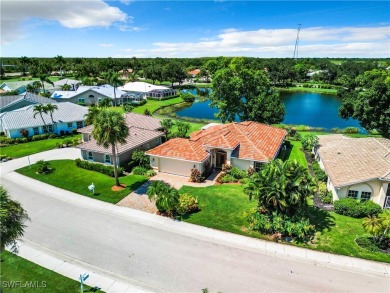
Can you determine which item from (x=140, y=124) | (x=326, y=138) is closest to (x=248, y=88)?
(x=326, y=138)

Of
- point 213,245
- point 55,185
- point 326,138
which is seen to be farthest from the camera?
point 326,138

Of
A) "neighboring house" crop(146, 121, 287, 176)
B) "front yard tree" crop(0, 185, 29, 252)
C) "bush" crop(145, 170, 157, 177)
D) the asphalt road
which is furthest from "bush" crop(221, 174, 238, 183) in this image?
"front yard tree" crop(0, 185, 29, 252)

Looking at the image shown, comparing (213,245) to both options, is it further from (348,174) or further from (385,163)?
(385,163)

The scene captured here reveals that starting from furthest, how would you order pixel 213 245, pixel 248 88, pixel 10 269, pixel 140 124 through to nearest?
pixel 248 88 < pixel 140 124 < pixel 213 245 < pixel 10 269

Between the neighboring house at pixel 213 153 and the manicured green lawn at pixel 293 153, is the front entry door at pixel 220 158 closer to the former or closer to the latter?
the neighboring house at pixel 213 153

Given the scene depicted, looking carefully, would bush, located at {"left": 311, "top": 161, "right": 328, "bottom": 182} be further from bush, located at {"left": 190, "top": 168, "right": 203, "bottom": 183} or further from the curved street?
the curved street
